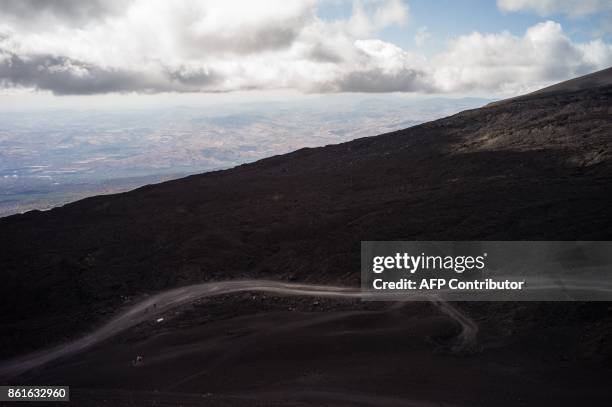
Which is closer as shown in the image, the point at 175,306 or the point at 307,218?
the point at 175,306

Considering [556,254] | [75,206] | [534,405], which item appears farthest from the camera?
[75,206]

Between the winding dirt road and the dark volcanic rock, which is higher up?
the dark volcanic rock

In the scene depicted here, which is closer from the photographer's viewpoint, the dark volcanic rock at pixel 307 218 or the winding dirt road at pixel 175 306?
the winding dirt road at pixel 175 306

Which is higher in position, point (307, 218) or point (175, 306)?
point (307, 218)

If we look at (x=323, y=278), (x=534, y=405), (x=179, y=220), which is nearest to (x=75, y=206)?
(x=179, y=220)

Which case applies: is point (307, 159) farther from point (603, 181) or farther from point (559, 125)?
point (603, 181)

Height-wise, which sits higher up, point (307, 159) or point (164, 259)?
point (307, 159)

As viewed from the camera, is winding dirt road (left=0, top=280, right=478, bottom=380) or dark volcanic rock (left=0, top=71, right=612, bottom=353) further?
dark volcanic rock (left=0, top=71, right=612, bottom=353)

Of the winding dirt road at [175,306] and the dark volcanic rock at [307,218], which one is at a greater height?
the dark volcanic rock at [307,218]
